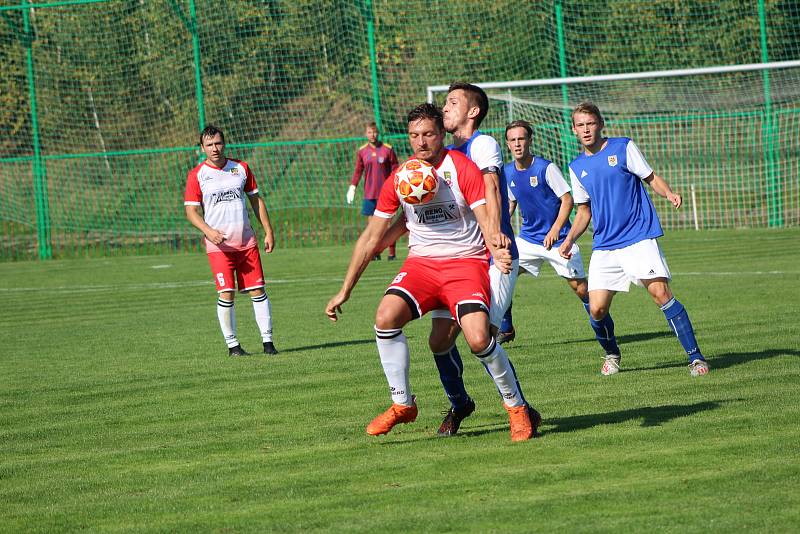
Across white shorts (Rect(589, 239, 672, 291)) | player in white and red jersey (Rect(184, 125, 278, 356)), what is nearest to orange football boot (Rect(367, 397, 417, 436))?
white shorts (Rect(589, 239, 672, 291))

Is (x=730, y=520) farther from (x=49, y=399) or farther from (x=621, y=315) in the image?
(x=621, y=315)

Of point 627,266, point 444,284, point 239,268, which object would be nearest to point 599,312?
point 627,266

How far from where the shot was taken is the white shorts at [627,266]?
8.93 metres

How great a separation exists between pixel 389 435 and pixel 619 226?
9.82 feet

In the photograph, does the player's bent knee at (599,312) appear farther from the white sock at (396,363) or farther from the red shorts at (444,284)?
the white sock at (396,363)

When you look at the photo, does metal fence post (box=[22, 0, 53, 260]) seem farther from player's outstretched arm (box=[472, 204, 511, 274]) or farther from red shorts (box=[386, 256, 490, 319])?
player's outstretched arm (box=[472, 204, 511, 274])

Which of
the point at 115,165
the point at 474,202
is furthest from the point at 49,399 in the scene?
the point at 115,165

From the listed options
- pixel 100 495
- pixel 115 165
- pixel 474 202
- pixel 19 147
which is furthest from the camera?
pixel 19 147

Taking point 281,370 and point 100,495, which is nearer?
point 100,495

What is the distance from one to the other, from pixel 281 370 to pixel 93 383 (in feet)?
5.38

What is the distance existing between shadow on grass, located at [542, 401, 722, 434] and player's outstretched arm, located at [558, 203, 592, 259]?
2.08 meters

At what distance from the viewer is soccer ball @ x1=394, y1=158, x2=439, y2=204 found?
6.53 m

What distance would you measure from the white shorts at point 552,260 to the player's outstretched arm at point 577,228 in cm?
126

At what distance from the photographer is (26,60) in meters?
30.4
